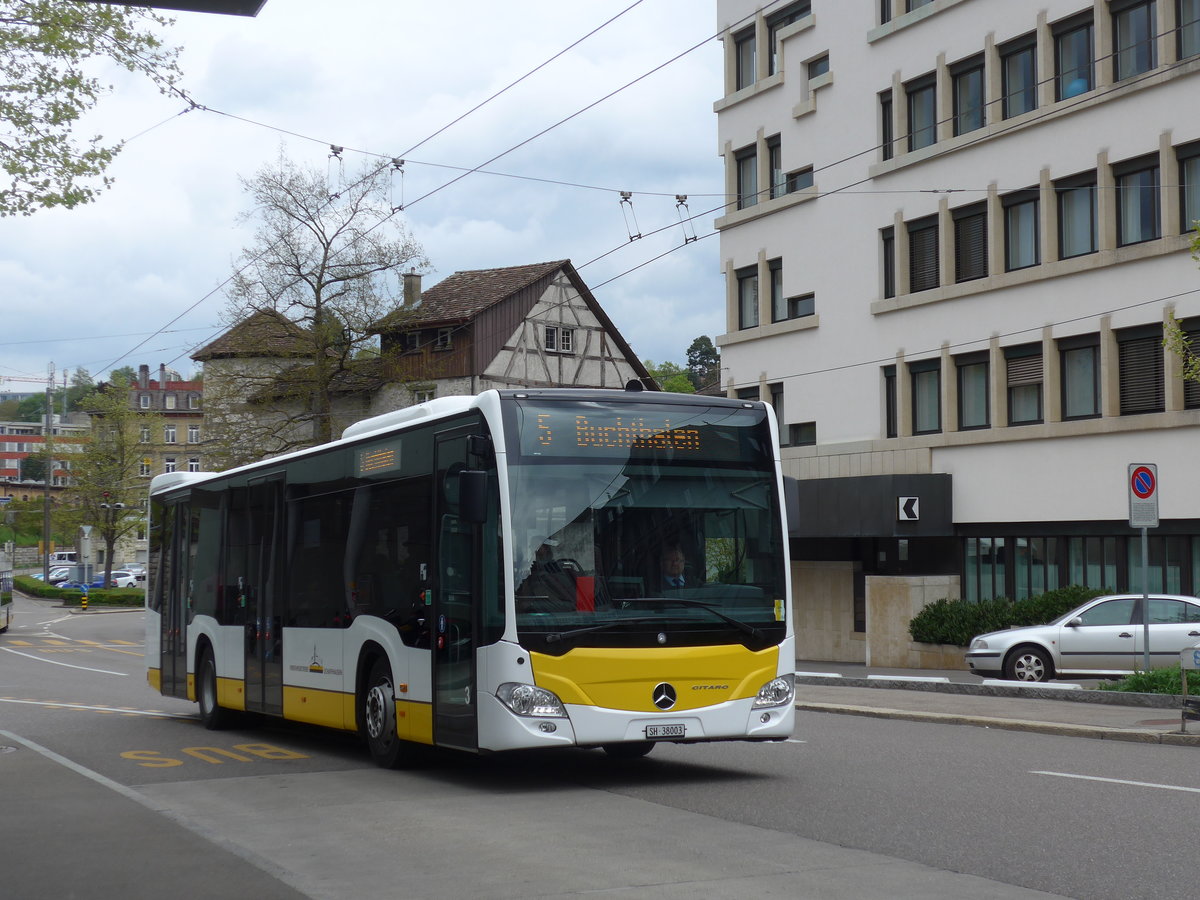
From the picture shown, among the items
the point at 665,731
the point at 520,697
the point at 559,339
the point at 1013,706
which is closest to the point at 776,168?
the point at 1013,706

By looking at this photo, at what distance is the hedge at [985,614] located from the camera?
87.1ft

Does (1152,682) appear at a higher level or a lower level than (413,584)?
lower

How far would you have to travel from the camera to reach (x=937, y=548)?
102 feet

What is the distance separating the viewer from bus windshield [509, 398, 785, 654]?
11453mm

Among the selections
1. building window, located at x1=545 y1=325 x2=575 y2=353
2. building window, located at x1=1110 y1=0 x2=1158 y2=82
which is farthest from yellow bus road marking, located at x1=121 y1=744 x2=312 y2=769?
building window, located at x1=545 y1=325 x2=575 y2=353

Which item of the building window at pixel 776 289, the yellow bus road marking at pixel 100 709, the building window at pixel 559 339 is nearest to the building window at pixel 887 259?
the building window at pixel 776 289

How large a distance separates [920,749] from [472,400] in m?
5.81

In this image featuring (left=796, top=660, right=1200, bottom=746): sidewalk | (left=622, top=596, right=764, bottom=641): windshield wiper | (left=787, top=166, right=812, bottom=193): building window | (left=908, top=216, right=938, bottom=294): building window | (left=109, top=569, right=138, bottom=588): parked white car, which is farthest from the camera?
(left=109, top=569, right=138, bottom=588): parked white car

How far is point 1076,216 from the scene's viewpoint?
2769 centimetres

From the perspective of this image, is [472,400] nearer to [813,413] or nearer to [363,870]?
[363,870]

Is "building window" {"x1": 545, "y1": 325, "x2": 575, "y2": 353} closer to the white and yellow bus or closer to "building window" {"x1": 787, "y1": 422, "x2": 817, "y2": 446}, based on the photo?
"building window" {"x1": 787, "y1": 422, "x2": 817, "y2": 446}

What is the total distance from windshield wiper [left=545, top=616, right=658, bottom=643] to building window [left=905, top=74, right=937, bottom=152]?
21670 millimetres

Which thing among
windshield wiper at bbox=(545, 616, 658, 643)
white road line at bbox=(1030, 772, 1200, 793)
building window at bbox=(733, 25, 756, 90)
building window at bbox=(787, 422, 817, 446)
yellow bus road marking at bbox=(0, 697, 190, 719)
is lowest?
yellow bus road marking at bbox=(0, 697, 190, 719)

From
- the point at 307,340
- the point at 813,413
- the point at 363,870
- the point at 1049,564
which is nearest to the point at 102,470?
the point at 307,340
